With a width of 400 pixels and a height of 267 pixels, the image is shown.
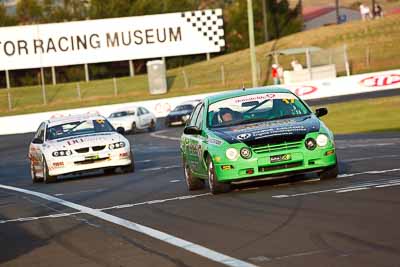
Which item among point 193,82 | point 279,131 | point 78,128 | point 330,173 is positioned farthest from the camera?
point 193,82

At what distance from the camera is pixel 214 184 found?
1560 centimetres

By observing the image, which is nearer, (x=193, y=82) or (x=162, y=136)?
(x=162, y=136)

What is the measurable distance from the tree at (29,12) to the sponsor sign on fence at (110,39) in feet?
101

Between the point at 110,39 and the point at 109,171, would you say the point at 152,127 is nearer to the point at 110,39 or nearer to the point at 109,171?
the point at 109,171

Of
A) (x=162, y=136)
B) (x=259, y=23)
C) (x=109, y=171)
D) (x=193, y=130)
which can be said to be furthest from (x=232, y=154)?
(x=259, y=23)

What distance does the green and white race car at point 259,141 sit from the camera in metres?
15.3

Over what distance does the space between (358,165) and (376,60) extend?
5815 cm

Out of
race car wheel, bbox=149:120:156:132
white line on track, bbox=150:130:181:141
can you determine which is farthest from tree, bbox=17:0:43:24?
white line on track, bbox=150:130:181:141

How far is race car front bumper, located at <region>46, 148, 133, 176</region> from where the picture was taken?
76.7 feet

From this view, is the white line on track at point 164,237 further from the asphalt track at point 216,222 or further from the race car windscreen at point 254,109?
the race car windscreen at point 254,109

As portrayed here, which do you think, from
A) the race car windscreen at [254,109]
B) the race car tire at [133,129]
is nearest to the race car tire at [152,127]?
the race car tire at [133,129]

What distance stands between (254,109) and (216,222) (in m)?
4.39

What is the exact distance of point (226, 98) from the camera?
55.3ft

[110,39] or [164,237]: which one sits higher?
[110,39]
